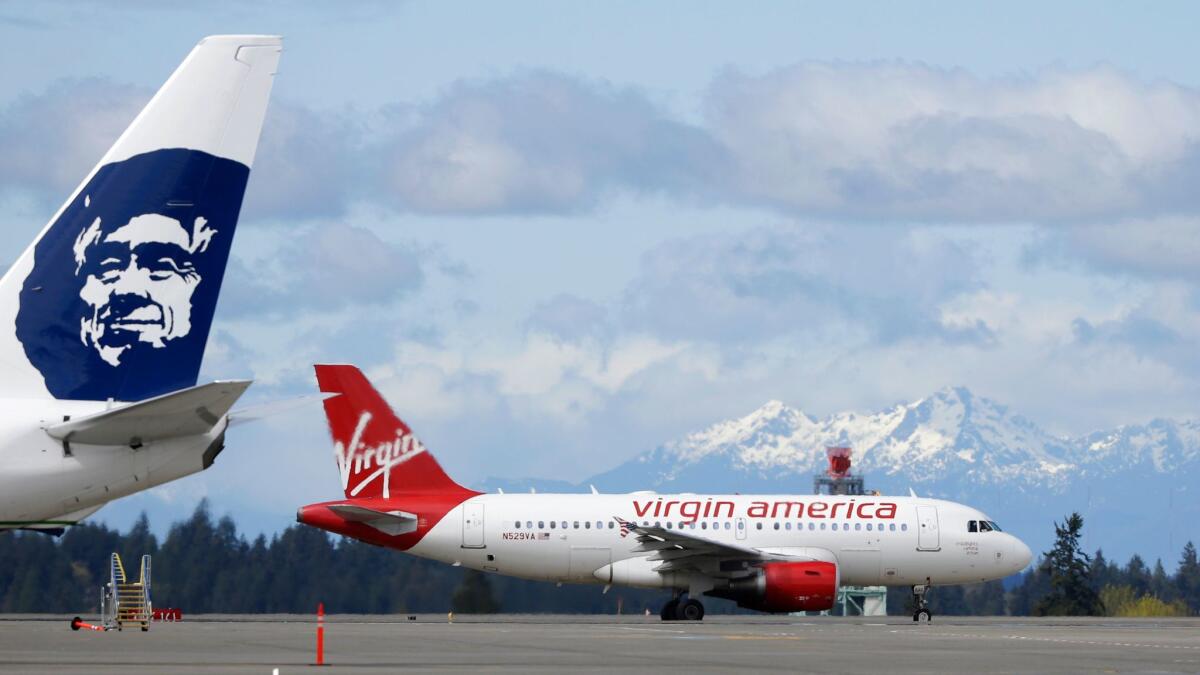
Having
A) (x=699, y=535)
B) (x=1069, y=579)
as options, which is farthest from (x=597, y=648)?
(x=1069, y=579)

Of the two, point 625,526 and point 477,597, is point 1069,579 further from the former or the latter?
point 625,526

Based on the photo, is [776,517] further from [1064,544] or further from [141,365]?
[1064,544]

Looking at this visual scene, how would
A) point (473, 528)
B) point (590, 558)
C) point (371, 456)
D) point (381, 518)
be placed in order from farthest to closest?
point (371, 456), point (590, 558), point (473, 528), point (381, 518)

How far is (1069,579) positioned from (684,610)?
121 ft

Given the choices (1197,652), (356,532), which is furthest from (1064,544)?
→ (1197,652)

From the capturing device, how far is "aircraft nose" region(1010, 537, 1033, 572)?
152ft

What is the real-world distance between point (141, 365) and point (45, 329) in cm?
84

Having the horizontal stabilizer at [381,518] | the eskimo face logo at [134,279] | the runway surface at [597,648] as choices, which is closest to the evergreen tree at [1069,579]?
the runway surface at [597,648]

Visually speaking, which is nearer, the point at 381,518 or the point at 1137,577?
the point at 381,518

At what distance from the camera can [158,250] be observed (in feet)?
50.9

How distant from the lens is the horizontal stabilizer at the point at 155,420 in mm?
14102

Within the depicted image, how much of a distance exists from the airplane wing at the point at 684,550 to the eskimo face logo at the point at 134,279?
26.3 m

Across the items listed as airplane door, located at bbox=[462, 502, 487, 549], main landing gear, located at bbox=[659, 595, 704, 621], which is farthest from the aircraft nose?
airplane door, located at bbox=[462, 502, 487, 549]

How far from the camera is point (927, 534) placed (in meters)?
45.0
